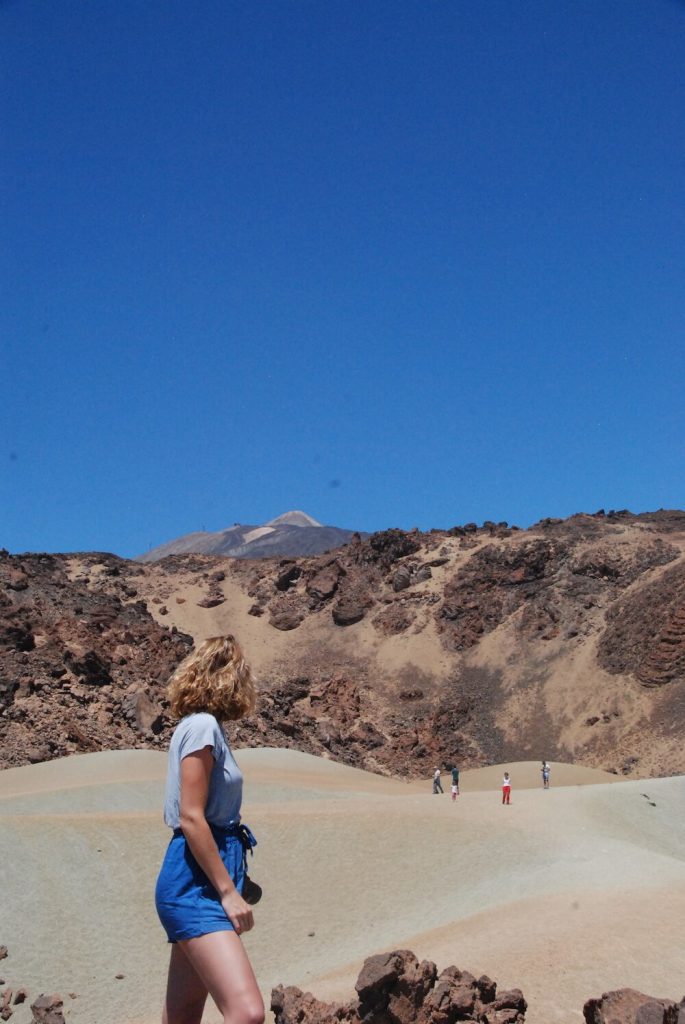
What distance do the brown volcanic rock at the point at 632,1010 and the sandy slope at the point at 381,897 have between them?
153 centimetres

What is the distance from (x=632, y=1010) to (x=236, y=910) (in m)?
3.32

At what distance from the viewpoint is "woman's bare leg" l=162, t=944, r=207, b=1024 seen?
4090 millimetres

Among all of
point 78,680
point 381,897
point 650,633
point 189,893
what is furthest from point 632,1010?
point 650,633

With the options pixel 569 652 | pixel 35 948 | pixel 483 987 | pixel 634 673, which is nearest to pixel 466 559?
pixel 569 652

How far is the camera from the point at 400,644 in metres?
55.0

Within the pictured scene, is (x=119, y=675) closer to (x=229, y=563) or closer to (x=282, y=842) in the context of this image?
(x=282, y=842)

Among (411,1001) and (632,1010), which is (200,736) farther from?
(411,1001)

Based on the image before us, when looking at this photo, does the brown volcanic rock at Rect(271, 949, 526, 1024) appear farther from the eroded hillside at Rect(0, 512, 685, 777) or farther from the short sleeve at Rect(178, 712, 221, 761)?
the eroded hillside at Rect(0, 512, 685, 777)

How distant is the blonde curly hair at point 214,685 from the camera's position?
4254mm

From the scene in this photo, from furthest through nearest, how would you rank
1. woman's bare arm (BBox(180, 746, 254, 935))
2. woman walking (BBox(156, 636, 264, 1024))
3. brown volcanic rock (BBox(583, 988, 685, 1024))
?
brown volcanic rock (BBox(583, 988, 685, 1024)), woman's bare arm (BBox(180, 746, 254, 935)), woman walking (BBox(156, 636, 264, 1024))

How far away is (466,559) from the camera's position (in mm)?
60188

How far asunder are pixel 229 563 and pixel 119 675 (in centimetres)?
3575

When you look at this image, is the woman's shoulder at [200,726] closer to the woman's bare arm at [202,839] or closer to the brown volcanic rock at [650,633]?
the woman's bare arm at [202,839]

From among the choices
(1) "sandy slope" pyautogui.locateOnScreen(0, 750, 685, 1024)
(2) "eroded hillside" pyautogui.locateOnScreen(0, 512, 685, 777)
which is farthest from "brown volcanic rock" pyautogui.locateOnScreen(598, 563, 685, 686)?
(1) "sandy slope" pyautogui.locateOnScreen(0, 750, 685, 1024)
